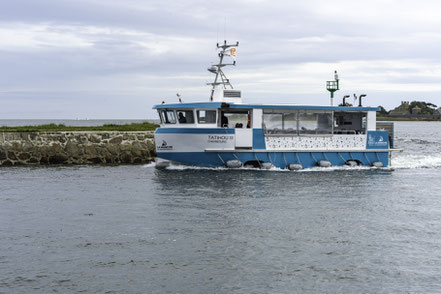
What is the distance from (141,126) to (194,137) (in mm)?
15767

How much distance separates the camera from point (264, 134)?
2731cm

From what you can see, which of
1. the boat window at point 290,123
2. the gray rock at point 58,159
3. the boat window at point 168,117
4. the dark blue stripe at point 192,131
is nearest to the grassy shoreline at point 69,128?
the gray rock at point 58,159

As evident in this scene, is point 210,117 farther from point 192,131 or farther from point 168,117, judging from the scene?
point 168,117

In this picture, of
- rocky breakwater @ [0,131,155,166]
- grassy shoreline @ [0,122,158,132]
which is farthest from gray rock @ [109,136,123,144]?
grassy shoreline @ [0,122,158,132]

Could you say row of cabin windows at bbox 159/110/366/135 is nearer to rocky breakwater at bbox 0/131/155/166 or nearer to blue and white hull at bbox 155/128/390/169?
blue and white hull at bbox 155/128/390/169

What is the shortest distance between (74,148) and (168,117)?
27.6 ft

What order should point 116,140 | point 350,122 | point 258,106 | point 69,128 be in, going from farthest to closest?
point 69,128 < point 116,140 < point 350,122 < point 258,106

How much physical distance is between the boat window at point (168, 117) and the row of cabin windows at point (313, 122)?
4786mm

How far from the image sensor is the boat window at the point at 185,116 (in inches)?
1049

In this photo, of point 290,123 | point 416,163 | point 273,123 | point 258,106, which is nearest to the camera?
point 258,106

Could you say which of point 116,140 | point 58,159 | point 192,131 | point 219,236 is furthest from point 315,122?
point 219,236

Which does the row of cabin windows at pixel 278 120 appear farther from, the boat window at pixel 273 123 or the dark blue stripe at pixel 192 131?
the dark blue stripe at pixel 192 131

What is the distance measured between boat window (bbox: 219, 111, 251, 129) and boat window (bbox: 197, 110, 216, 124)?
25.5 inches

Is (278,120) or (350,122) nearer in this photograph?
(278,120)
